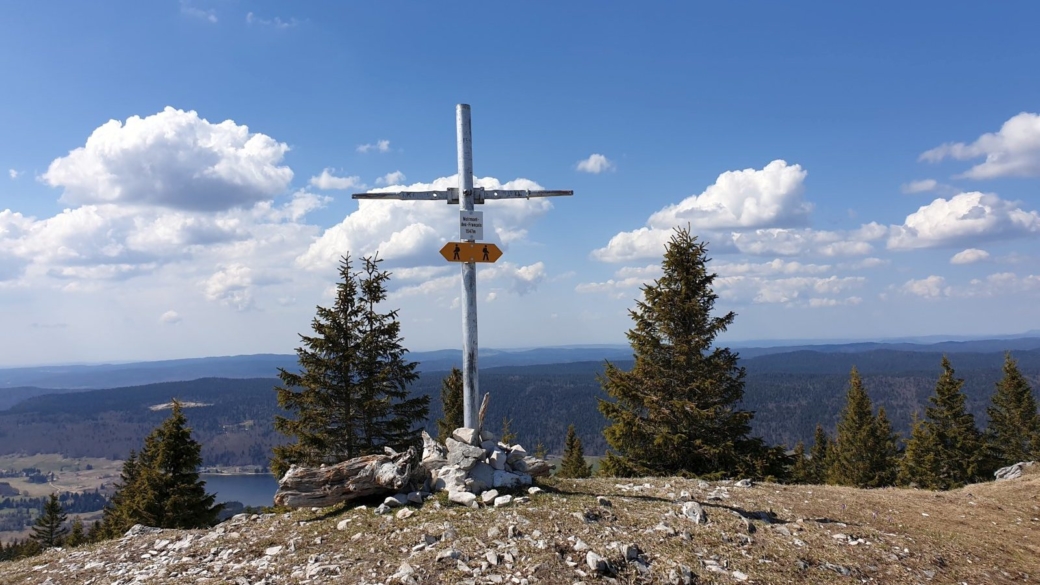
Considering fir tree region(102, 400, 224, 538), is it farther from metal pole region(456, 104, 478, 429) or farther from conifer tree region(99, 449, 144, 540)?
metal pole region(456, 104, 478, 429)

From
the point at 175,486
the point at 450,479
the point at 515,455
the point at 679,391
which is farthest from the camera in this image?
the point at 175,486

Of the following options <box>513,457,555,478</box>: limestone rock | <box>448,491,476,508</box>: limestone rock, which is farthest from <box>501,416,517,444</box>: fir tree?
<box>448,491,476,508</box>: limestone rock

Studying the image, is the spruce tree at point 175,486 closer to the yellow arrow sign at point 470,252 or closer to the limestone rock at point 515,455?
the limestone rock at point 515,455

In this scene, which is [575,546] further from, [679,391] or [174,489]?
[174,489]

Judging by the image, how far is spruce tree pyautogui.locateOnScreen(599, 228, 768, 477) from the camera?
18938 millimetres

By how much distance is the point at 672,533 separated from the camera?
902 cm

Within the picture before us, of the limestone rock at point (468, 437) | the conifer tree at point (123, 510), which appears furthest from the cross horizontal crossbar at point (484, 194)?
the conifer tree at point (123, 510)

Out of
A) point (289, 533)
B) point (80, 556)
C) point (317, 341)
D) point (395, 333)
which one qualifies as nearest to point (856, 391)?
point (395, 333)

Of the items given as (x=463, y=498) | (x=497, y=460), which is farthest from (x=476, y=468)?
(x=463, y=498)

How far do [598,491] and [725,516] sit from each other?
290 centimetres

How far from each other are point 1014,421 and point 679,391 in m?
37.5

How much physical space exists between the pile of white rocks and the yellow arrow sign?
12.7 ft

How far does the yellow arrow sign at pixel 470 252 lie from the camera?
35.4 ft

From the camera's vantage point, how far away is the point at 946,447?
36812mm
